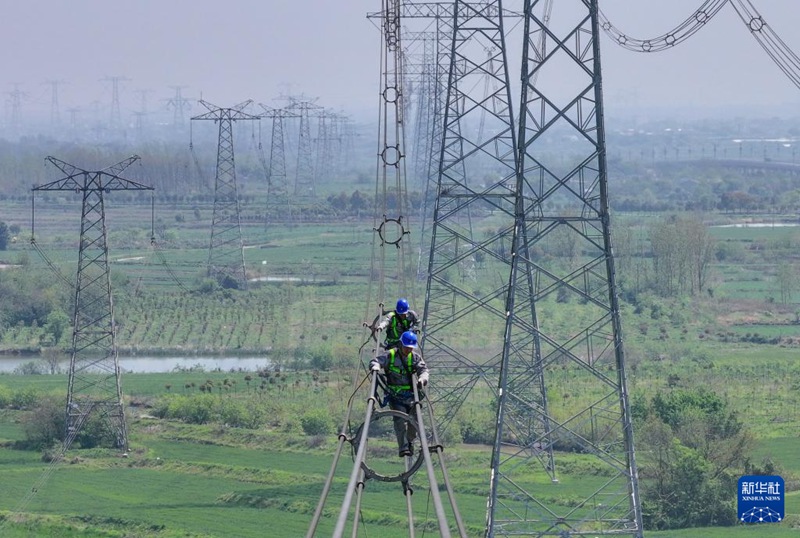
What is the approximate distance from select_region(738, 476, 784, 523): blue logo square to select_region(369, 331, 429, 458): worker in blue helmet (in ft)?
46.7

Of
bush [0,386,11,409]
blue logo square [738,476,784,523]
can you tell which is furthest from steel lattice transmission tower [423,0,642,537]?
bush [0,386,11,409]

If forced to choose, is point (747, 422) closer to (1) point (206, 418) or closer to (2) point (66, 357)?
(1) point (206, 418)

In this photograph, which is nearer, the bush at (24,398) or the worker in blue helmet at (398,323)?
the worker in blue helmet at (398,323)

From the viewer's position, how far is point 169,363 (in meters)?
42.8

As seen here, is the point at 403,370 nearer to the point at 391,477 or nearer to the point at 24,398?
the point at 391,477

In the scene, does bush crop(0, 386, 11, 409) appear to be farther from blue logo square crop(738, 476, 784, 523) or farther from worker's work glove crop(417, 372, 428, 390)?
worker's work glove crop(417, 372, 428, 390)

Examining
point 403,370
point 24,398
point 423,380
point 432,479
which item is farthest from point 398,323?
point 24,398

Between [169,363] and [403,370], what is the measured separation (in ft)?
106

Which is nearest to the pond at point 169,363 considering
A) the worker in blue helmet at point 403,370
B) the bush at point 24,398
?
the bush at point 24,398

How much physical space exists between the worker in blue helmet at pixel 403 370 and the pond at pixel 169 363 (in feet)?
97.5

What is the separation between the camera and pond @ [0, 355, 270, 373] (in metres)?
41.4

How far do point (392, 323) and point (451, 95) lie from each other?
43.9 ft

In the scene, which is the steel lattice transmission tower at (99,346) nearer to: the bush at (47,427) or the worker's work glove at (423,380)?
the bush at (47,427)

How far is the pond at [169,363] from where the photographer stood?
41406 mm
